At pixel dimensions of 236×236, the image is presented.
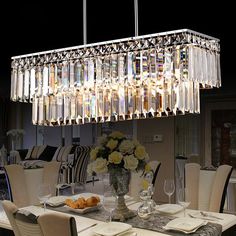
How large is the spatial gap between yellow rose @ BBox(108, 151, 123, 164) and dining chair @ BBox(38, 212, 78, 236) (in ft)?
3.07

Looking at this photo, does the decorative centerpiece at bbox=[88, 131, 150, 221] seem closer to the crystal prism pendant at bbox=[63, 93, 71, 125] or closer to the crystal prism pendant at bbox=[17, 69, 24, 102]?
the crystal prism pendant at bbox=[63, 93, 71, 125]

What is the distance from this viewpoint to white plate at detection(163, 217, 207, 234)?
8.03ft

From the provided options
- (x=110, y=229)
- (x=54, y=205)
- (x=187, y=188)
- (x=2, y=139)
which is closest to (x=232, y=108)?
(x=187, y=188)

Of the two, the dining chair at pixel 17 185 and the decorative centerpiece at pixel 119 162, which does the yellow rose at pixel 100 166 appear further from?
the dining chair at pixel 17 185

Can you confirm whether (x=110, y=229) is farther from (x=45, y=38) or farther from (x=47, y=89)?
(x=45, y=38)

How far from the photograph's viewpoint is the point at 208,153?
663 cm

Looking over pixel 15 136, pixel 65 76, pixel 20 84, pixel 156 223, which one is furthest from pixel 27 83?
pixel 15 136

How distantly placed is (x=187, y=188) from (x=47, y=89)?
1723 mm

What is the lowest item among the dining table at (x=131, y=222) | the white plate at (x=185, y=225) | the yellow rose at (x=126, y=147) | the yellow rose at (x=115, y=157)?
the dining table at (x=131, y=222)

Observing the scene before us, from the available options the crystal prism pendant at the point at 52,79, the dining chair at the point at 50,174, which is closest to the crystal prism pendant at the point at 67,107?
the crystal prism pendant at the point at 52,79

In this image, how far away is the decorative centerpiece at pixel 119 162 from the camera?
2766 mm

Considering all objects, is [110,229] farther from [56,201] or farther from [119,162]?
[56,201]

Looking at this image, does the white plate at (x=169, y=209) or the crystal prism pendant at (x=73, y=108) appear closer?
the white plate at (x=169, y=209)

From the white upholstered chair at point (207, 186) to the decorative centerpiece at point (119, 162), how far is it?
0.95 metres
